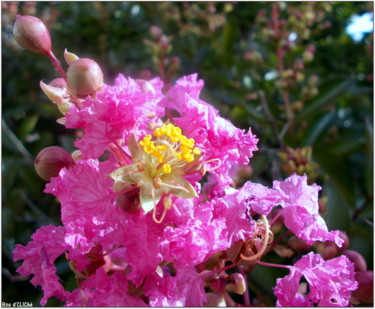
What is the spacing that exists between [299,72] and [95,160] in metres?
1.55

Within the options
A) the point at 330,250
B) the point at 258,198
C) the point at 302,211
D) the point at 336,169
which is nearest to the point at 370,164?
the point at 336,169

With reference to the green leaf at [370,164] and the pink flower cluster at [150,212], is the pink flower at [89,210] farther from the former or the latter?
the green leaf at [370,164]

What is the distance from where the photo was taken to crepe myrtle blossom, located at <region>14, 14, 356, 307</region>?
2.53ft

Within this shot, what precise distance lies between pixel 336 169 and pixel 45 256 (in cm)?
106

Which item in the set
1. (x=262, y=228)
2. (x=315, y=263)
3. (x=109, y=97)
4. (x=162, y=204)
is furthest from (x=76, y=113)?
(x=315, y=263)

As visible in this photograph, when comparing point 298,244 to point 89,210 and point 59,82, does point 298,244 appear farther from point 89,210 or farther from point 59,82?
point 59,82

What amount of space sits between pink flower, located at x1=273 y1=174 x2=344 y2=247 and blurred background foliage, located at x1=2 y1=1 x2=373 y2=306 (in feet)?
0.83

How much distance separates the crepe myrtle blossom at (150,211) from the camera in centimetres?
77

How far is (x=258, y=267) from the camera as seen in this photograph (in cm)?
110

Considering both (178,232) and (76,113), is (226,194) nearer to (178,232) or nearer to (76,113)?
(178,232)

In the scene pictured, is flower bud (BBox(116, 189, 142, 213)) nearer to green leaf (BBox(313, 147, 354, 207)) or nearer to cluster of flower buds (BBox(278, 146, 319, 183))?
cluster of flower buds (BBox(278, 146, 319, 183))

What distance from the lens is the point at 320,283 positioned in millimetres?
857

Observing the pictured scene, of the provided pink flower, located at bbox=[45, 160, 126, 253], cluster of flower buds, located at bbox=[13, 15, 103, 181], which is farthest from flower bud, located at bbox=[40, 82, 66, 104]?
pink flower, located at bbox=[45, 160, 126, 253]

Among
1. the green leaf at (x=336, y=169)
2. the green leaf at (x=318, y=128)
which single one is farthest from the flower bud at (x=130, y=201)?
the green leaf at (x=318, y=128)
